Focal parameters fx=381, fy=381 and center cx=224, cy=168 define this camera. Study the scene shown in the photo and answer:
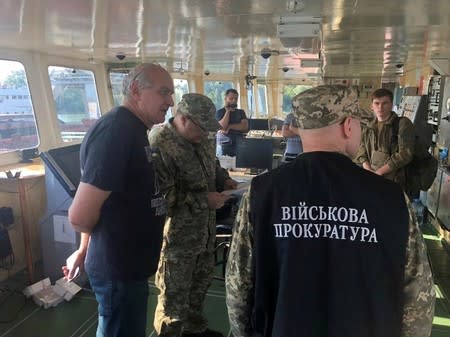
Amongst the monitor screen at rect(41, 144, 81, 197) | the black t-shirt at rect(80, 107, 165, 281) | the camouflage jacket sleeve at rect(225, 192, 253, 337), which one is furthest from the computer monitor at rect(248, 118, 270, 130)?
the camouflage jacket sleeve at rect(225, 192, 253, 337)

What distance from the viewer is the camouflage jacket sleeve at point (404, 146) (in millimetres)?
3219

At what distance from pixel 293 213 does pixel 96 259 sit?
2.83 feet

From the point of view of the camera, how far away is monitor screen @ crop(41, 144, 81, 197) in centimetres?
277

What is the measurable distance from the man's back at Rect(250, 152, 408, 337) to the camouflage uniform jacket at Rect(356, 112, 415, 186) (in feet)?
7.57

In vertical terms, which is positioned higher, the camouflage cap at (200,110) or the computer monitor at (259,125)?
the camouflage cap at (200,110)

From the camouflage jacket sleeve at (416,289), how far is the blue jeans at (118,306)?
38.9 inches

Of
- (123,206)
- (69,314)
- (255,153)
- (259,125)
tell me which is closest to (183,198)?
(123,206)

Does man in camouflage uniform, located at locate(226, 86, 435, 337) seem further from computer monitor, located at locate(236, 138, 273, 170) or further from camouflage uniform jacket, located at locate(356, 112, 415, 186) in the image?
computer monitor, located at locate(236, 138, 273, 170)

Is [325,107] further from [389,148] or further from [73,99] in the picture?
[73,99]

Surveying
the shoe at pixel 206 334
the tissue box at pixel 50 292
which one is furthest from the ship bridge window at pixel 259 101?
the shoe at pixel 206 334

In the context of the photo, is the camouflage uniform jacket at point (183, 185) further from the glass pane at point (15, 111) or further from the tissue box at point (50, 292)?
the glass pane at point (15, 111)

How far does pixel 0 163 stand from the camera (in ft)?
12.6

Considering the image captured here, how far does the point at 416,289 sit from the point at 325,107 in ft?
1.86

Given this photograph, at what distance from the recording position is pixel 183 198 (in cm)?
207
